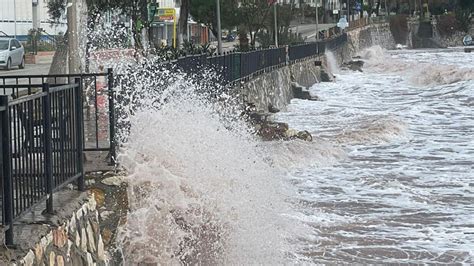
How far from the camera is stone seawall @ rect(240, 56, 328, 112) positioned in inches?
1075

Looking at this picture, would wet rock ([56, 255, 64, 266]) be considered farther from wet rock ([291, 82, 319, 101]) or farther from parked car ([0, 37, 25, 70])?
wet rock ([291, 82, 319, 101])

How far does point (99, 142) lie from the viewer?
10.4 metres

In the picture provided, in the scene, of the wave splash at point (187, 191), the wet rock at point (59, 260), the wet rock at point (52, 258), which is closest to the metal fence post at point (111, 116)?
the wave splash at point (187, 191)

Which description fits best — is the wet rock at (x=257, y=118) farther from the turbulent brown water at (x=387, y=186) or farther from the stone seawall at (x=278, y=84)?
the turbulent brown water at (x=387, y=186)

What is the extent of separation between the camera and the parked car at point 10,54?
33.2 metres

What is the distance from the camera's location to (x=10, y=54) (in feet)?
111

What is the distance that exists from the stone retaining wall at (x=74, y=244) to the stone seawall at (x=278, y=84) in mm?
17675

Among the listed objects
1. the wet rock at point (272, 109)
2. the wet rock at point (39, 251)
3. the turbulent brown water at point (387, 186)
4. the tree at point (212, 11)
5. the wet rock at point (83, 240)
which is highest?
the tree at point (212, 11)

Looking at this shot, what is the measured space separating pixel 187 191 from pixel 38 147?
4.16 meters

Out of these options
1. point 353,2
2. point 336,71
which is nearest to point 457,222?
point 336,71

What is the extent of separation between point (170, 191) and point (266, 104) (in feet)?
66.4

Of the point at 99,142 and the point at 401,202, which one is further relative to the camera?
the point at 401,202

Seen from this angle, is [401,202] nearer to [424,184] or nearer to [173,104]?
[424,184]

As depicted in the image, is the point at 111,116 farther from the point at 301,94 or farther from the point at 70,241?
the point at 301,94
